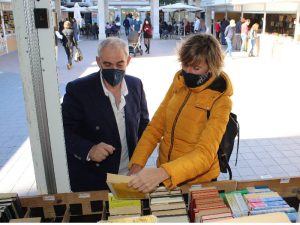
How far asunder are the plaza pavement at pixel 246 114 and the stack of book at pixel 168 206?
78cm

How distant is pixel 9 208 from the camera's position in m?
1.57

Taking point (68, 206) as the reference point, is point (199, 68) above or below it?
above

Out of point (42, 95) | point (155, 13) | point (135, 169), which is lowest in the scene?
point (135, 169)

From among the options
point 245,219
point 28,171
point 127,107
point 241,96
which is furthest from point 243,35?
point 245,219

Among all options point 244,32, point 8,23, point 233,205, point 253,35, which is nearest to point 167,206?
point 233,205

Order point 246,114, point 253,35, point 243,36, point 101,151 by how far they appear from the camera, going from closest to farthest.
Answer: point 101,151
point 246,114
point 253,35
point 243,36

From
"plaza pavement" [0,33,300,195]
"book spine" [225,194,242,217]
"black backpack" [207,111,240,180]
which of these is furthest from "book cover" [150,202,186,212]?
"plaza pavement" [0,33,300,195]

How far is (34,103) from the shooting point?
6.72 feet

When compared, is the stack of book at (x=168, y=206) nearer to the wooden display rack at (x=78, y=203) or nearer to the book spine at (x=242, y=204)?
the wooden display rack at (x=78, y=203)

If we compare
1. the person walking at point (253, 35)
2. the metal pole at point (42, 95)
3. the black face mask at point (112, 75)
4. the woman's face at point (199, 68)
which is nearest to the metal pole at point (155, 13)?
the person walking at point (253, 35)

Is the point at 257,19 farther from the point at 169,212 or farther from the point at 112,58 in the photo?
the point at 169,212

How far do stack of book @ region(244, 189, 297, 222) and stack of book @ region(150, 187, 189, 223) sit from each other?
328mm

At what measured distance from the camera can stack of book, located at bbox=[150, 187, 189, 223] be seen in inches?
59.2

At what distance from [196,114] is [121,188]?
0.59m
